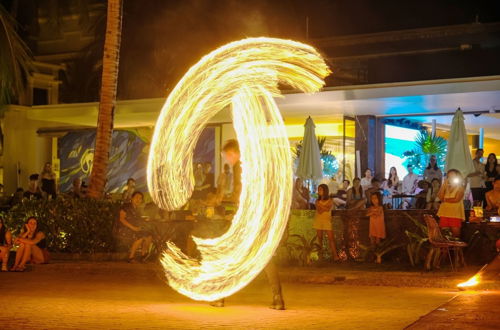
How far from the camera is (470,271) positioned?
1482 cm

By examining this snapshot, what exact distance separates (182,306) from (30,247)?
20.7ft

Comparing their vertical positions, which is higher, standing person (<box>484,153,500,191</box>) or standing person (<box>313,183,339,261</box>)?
standing person (<box>484,153,500,191</box>)

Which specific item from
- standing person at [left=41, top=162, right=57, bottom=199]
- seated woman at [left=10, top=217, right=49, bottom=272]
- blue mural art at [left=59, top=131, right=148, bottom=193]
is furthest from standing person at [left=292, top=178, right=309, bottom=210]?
blue mural art at [left=59, top=131, right=148, bottom=193]

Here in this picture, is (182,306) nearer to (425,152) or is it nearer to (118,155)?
(425,152)

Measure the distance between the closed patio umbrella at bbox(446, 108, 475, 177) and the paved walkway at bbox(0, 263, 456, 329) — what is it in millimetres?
6445

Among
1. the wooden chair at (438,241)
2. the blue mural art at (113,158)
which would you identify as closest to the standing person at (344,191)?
the wooden chair at (438,241)

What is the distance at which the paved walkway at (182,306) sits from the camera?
9.24 m

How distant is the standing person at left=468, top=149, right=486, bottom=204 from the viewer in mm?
19766

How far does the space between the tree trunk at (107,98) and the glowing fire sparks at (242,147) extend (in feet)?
23.2

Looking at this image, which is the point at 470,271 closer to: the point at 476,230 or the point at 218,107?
the point at 476,230

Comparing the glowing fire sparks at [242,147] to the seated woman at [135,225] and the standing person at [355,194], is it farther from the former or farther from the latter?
the standing person at [355,194]

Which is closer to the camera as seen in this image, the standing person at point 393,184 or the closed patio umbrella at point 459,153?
the closed patio umbrella at point 459,153

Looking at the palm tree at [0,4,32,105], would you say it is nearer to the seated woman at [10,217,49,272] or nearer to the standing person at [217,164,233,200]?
the standing person at [217,164,233,200]

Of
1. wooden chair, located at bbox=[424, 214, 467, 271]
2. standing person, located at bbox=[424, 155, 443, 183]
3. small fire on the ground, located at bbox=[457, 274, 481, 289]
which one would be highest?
standing person, located at bbox=[424, 155, 443, 183]
